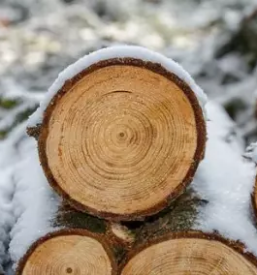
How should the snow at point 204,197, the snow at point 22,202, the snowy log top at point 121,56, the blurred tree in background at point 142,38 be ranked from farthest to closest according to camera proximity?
1. the blurred tree in background at point 142,38
2. the snow at point 22,202
3. the snow at point 204,197
4. the snowy log top at point 121,56

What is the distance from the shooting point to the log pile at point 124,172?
2.04 metres

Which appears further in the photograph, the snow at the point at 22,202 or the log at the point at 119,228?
the snow at the point at 22,202

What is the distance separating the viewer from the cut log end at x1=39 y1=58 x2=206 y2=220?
2041 mm

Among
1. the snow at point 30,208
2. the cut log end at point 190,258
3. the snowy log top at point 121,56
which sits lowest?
the cut log end at point 190,258

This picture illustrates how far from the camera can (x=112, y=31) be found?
5.55 meters

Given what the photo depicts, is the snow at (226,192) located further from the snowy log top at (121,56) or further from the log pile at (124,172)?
the snowy log top at (121,56)

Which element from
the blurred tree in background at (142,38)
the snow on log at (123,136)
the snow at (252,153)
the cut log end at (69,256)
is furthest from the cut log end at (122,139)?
the blurred tree in background at (142,38)

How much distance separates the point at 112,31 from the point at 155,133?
3.58 m

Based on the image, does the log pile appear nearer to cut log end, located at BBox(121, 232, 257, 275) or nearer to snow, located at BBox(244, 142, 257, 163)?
cut log end, located at BBox(121, 232, 257, 275)

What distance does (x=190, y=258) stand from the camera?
2.08 meters

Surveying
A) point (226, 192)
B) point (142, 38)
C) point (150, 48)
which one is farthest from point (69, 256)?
point (142, 38)

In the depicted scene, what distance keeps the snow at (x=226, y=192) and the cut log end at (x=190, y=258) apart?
4 cm

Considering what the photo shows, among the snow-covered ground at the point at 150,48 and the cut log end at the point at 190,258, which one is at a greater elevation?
the snow-covered ground at the point at 150,48

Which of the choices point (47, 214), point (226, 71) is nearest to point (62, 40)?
point (226, 71)
